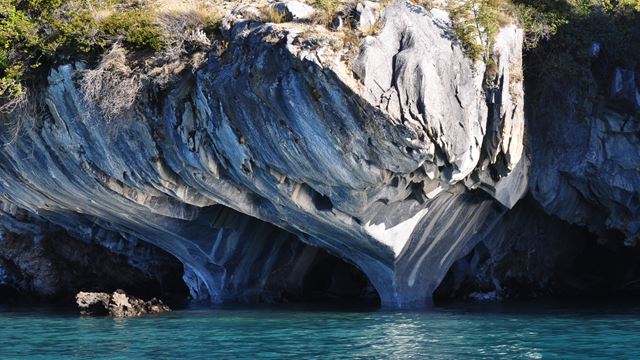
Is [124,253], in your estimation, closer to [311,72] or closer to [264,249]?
[264,249]

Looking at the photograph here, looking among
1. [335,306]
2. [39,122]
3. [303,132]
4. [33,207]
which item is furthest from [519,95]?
[33,207]

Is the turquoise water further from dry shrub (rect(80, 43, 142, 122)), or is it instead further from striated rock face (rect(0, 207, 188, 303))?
striated rock face (rect(0, 207, 188, 303))

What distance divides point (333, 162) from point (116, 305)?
7.26m

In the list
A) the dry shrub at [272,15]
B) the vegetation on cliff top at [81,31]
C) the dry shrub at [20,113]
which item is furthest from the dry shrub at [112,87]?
the dry shrub at [272,15]

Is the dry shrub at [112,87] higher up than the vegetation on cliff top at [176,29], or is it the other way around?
the vegetation on cliff top at [176,29]

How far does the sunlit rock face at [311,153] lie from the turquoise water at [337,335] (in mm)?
2161

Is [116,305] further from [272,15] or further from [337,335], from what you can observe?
[272,15]

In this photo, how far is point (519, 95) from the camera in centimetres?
1953

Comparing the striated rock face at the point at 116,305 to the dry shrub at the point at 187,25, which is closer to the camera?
the dry shrub at the point at 187,25

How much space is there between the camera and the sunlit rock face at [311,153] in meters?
17.2

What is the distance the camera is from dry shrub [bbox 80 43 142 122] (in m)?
19.4

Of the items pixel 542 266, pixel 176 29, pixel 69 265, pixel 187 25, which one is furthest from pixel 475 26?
pixel 69 265

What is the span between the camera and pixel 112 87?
63.8ft

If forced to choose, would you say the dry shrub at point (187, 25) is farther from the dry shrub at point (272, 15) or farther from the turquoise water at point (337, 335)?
the turquoise water at point (337, 335)
